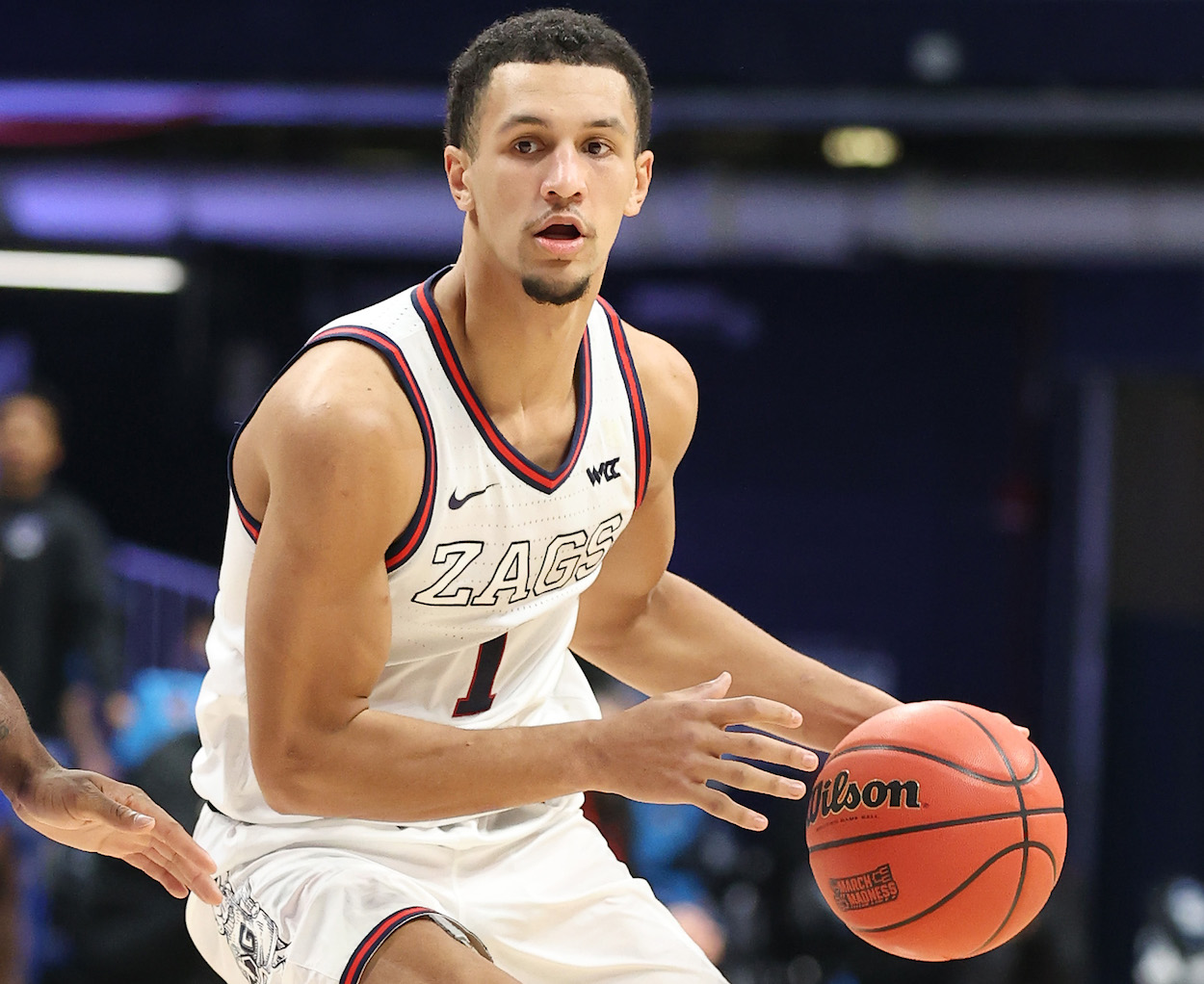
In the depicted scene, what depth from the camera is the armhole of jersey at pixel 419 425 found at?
2672mm

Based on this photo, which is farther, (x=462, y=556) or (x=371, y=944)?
(x=462, y=556)

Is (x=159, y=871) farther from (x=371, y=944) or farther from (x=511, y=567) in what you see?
(x=511, y=567)

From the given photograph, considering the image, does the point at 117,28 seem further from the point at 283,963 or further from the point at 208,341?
the point at 283,963

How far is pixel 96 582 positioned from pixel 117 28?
2.71m

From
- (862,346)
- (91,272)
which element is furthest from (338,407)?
(862,346)

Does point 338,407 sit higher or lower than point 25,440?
higher

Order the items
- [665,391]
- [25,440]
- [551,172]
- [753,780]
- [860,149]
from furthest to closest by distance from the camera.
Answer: [860,149] → [25,440] → [665,391] → [551,172] → [753,780]

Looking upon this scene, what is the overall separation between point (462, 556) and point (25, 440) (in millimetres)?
5024

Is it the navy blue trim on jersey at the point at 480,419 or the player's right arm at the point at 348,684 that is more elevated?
the navy blue trim on jersey at the point at 480,419

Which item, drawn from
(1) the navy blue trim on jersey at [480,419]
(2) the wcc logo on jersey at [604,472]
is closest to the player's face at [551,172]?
(1) the navy blue trim on jersey at [480,419]

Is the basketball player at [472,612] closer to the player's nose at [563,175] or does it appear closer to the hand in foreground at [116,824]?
the player's nose at [563,175]

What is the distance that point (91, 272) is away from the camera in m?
10.6

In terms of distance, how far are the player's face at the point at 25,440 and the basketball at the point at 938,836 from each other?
5.21 meters

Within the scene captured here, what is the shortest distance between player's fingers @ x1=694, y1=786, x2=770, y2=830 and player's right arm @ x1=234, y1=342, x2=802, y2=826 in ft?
0.17
